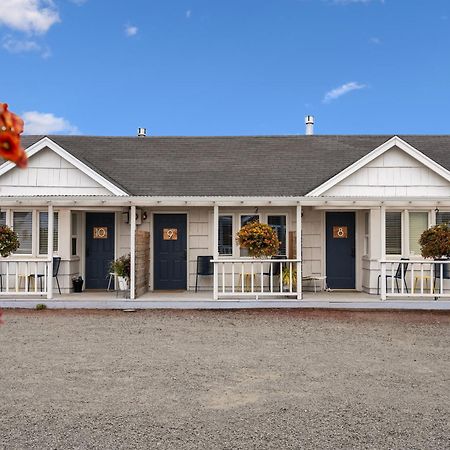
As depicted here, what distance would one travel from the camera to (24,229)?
47.3 feet

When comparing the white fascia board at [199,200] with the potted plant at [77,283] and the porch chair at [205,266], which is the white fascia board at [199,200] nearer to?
the porch chair at [205,266]

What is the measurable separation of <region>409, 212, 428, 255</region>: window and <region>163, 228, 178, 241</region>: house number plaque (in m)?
6.25

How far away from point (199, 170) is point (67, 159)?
376 centimetres

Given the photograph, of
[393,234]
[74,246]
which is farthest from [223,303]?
[393,234]

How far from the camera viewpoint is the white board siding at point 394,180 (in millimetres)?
14422

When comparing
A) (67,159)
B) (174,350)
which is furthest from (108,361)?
(67,159)

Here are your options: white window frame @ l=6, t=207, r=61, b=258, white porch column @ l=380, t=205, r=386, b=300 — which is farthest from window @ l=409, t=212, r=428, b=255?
white window frame @ l=6, t=207, r=61, b=258

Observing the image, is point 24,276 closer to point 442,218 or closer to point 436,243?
point 436,243

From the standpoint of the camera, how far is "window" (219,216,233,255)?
1488cm

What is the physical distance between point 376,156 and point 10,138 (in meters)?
13.9

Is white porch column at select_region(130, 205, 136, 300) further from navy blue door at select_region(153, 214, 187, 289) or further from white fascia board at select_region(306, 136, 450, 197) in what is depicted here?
white fascia board at select_region(306, 136, 450, 197)

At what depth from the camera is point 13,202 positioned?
1316cm

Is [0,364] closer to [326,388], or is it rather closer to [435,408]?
[326,388]

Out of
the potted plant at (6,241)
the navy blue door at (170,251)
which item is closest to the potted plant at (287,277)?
the navy blue door at (170,251)
